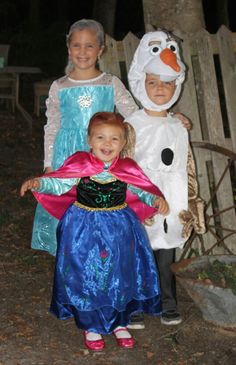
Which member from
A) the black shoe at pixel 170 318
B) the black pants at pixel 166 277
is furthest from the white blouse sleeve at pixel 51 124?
the black shoe at pixel 170 318

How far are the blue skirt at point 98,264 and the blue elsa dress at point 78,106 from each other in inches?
22.2

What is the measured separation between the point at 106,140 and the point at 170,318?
1.26 metres

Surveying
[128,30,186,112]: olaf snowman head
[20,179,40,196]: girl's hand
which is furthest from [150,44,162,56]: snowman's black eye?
[20,179,40,196]: girl's hand

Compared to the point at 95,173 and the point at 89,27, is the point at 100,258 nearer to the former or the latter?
the point at 95,173

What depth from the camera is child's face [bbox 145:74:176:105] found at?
3.97 m

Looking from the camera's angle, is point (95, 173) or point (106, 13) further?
point (106, 13)

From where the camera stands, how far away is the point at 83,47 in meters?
4.12

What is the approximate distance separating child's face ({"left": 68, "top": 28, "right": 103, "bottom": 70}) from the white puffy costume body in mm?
288

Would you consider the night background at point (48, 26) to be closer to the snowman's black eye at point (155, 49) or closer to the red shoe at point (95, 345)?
the snowman's black eye at point (155, 49)

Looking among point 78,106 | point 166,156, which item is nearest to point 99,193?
point 166,156

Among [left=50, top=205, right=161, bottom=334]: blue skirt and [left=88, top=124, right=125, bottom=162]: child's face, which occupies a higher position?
[left=88, top=124, right=125, bottom=162]: child's face

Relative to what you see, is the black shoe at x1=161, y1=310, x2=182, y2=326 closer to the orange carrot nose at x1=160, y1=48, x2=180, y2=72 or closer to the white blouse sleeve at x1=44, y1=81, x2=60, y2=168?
the white blouse sleeve at x1=44, y1=81, x2=60, y2=168

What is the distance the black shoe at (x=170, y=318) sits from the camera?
4.19 metres

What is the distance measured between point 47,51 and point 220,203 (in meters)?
15.8
